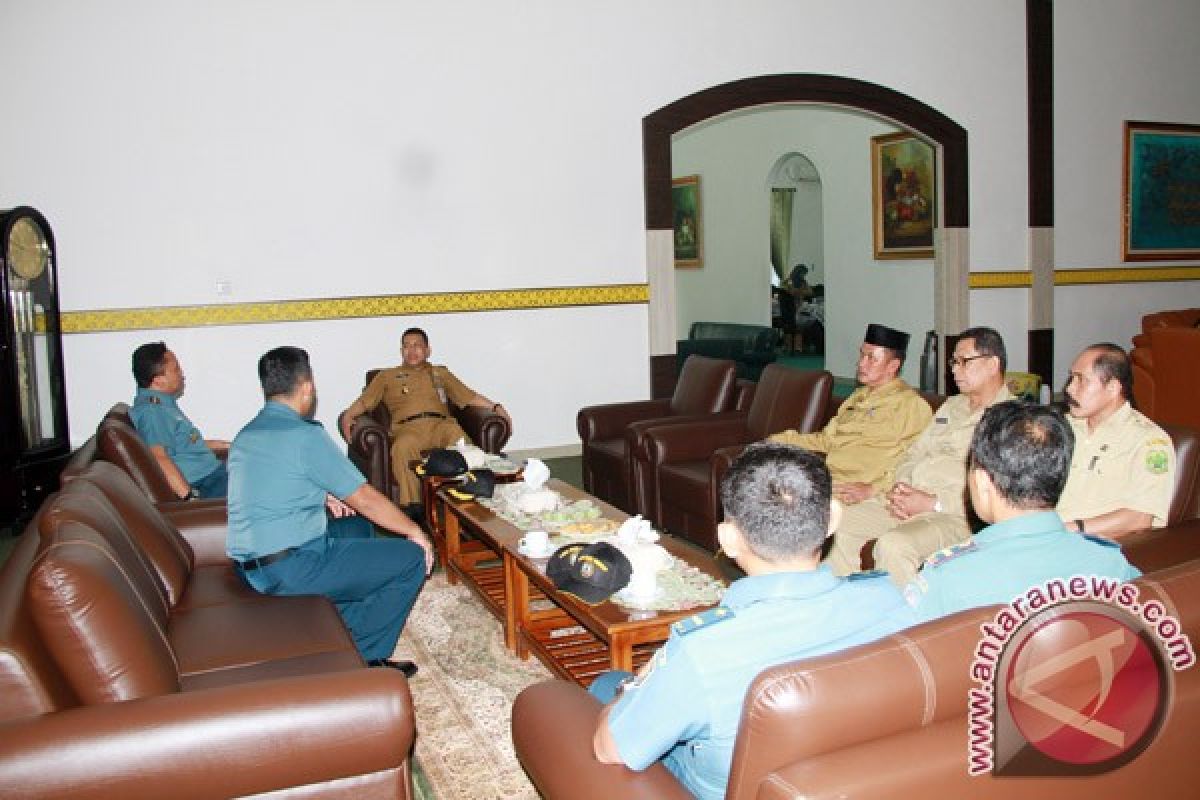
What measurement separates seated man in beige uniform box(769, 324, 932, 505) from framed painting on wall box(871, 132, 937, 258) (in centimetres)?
550

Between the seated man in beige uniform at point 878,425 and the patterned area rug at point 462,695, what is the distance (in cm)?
152

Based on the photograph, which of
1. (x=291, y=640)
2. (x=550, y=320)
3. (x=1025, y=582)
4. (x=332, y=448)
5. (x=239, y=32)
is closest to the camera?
(x=1025, y=582)

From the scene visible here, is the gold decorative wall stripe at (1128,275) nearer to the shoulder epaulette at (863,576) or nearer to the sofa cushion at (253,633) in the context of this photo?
→ the sofa cushion at (253,633)

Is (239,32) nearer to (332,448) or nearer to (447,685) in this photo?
(332,448)

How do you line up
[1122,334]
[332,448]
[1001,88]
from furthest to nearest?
[1122,334]
[1001,88]
[332,448]

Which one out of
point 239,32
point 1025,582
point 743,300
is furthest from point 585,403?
point 1025,582

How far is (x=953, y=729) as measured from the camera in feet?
4.91

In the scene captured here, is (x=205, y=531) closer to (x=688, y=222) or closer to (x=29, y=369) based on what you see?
(x=29, y=369)

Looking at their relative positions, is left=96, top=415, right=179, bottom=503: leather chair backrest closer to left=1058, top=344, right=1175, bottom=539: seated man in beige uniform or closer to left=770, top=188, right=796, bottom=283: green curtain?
left=1058, top=344, right=1175, bottom=539: seated man in beige uniform

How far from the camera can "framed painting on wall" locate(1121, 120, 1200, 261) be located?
9773 mm

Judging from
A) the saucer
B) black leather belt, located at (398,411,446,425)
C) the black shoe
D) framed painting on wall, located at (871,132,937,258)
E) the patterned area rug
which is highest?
framed painting on wall, located at (871,132,937,258)

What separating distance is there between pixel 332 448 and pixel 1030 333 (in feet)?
25.2

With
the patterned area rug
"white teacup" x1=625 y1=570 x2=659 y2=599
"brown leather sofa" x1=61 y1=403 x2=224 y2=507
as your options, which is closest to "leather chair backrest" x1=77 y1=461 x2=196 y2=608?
"brown leather sofa" x1=61 y1=403 x2=224 y2=507

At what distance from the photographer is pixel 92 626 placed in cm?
219
